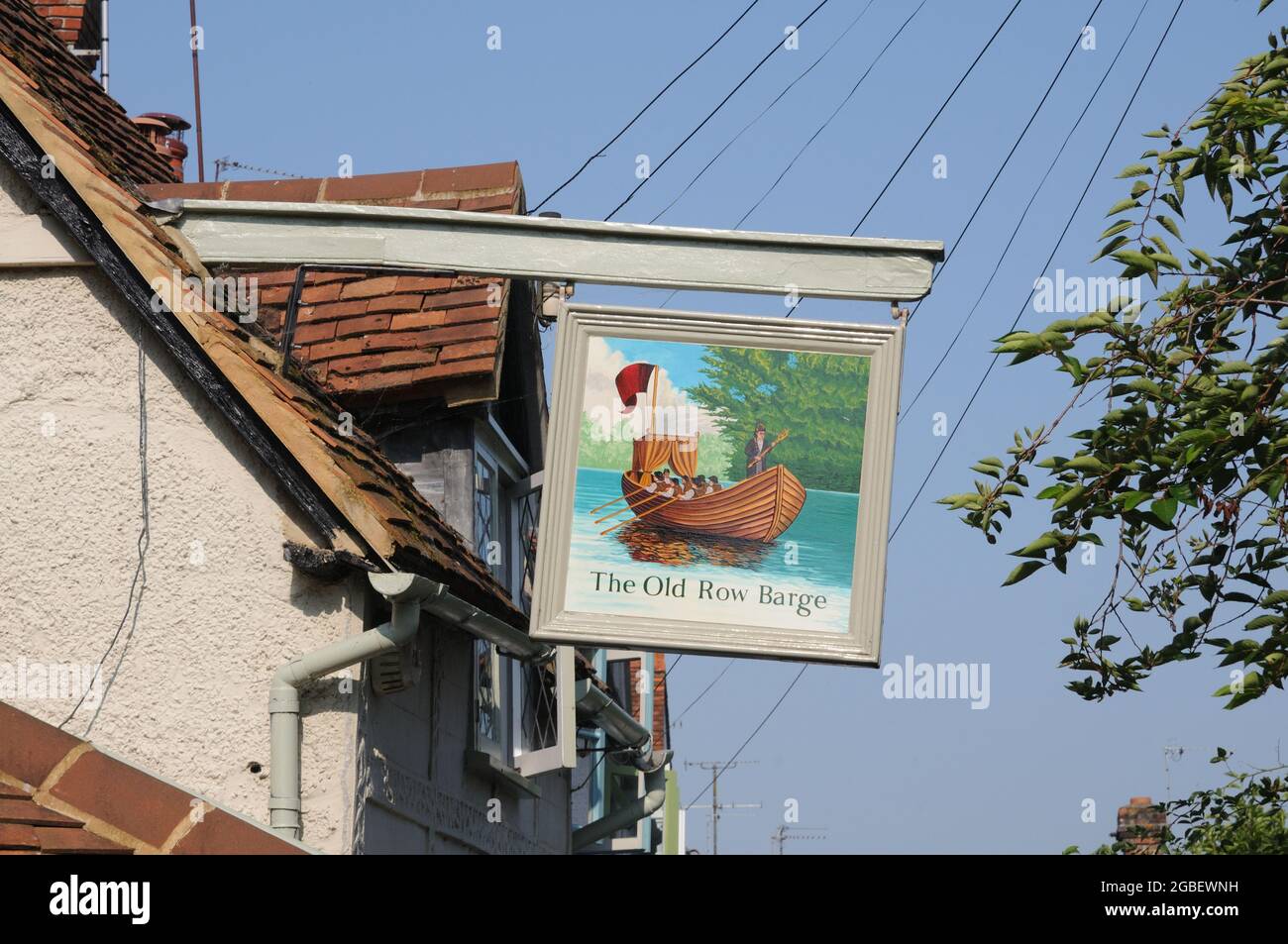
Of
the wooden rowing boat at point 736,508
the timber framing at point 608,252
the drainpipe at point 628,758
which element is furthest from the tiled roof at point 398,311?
the drainpipe at point 628,758

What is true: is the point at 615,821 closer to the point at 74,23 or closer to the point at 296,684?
the point at 296,684

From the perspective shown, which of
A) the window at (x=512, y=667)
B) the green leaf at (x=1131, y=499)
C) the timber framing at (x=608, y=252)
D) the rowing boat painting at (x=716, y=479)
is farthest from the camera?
the window at (x=512, y=667)

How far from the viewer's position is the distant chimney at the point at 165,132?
1580 centimetres

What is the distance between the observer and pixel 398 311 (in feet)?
36.4

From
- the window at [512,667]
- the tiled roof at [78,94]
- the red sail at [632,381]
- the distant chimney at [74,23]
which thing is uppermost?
the distant chimney at [74,23]

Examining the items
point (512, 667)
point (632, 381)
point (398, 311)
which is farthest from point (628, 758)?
point (632, 381)

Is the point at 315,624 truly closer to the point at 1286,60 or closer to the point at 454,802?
the point at 454,802

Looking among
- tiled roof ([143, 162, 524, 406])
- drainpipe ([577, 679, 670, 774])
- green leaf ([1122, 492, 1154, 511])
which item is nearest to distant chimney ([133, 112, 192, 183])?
tiled roof ([143, 162, 524, 406])

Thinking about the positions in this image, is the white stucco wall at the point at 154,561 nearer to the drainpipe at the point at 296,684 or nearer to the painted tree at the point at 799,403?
the drainpipe at the point at 296,684

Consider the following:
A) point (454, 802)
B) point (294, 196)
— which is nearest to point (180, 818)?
point (454, 802)

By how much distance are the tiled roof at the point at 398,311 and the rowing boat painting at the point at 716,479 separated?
1.96 metres

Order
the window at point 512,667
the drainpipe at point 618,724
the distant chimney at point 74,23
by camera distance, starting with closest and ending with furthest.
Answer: the window at point 512,667 → the drainpipe at point 618,724 → the distant chimney at point 74,23

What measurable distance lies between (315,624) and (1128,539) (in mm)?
3734

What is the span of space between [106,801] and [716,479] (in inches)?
132
